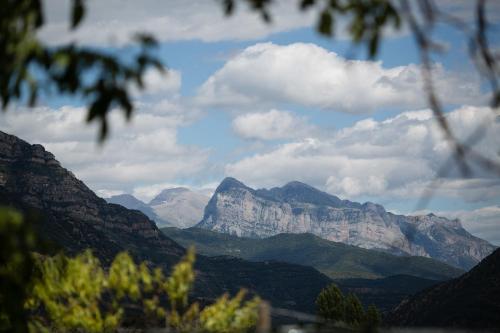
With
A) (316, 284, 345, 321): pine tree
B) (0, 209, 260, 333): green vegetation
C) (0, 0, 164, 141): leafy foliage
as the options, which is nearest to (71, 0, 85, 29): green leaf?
(0, 0, 164, 141): leafy foliage

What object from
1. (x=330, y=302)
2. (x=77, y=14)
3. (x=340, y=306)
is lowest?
(x=340, y=306)

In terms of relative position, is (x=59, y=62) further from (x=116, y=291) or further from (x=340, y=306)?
(x=340, y=306)

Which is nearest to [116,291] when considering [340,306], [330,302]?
[340,306]

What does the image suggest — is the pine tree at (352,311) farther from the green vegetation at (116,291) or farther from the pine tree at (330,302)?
the green vegetation at (116,291)

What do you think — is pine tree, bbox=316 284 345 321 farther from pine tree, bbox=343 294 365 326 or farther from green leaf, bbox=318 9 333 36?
green leaf, bbox=318 9 333 36

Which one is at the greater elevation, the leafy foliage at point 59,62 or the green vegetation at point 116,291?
the leafy foliage at point 59,62

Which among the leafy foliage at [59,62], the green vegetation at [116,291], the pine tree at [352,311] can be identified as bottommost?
the pine tree at [352,311]

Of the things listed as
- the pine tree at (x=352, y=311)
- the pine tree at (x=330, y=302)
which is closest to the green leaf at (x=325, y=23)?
the pine tree at (x=330, y=302)

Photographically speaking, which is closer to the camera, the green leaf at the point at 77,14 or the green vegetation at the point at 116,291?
the green leaf at the point at 77,14

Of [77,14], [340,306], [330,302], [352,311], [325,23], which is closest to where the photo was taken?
[77,14]

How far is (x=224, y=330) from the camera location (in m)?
13.7

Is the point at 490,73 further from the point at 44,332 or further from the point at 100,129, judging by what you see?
the point at 44,332

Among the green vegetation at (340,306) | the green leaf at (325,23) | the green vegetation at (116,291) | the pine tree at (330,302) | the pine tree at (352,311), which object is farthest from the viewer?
the pine tree at (352,311)

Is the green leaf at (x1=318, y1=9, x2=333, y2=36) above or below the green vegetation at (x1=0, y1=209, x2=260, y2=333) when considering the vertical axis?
above
